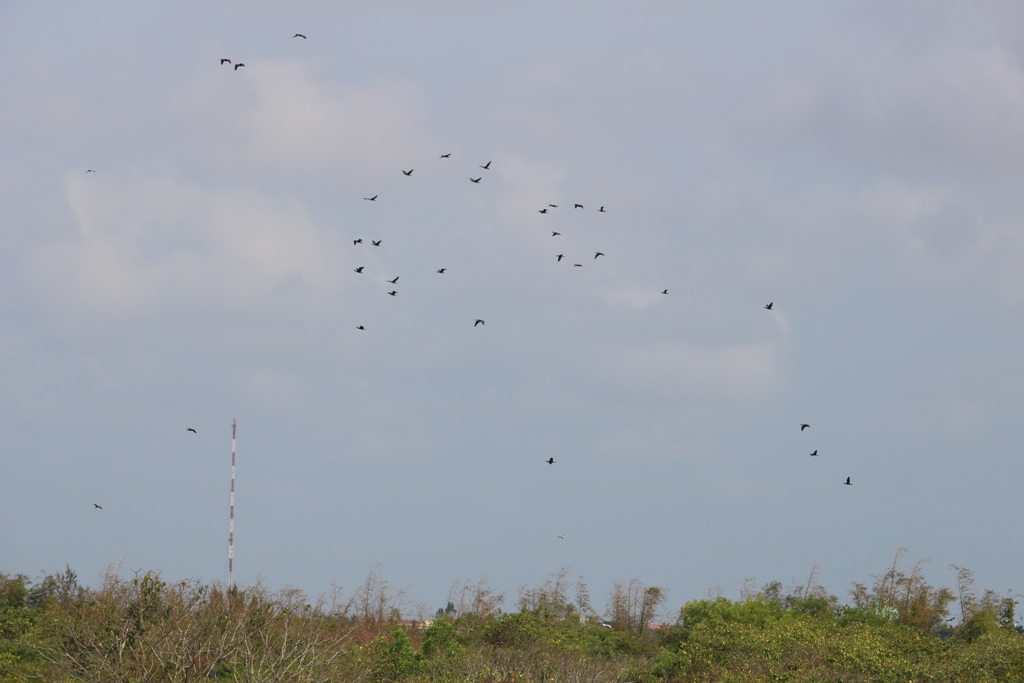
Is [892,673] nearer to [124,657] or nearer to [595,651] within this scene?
[595,651]

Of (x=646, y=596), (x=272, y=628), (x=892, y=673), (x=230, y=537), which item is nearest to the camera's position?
(x=892, y=673)

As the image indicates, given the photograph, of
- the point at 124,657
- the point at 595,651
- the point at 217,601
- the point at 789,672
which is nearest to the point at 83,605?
the point at 217,601

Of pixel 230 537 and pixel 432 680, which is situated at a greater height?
pixel 230 537

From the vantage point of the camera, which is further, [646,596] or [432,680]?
[646,596]

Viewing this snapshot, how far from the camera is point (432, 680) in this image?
40.7m

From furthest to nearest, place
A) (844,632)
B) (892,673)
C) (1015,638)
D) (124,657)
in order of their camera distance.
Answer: (844,632) < (1015,638) < (892,673) < (124,657)

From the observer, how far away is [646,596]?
222 ft

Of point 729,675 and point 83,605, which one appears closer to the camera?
point 729,675

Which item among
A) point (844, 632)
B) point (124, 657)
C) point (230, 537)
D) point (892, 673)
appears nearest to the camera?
point (124, 657)

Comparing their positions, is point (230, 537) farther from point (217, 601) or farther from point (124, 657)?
point (124, 657)

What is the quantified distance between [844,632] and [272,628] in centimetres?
2557

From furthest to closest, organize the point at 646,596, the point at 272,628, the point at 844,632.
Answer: the point at 646,596, the point at 844,632, the point at 272,628

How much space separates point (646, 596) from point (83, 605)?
113 ft

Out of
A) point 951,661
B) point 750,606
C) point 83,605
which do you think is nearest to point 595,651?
point 750,606
